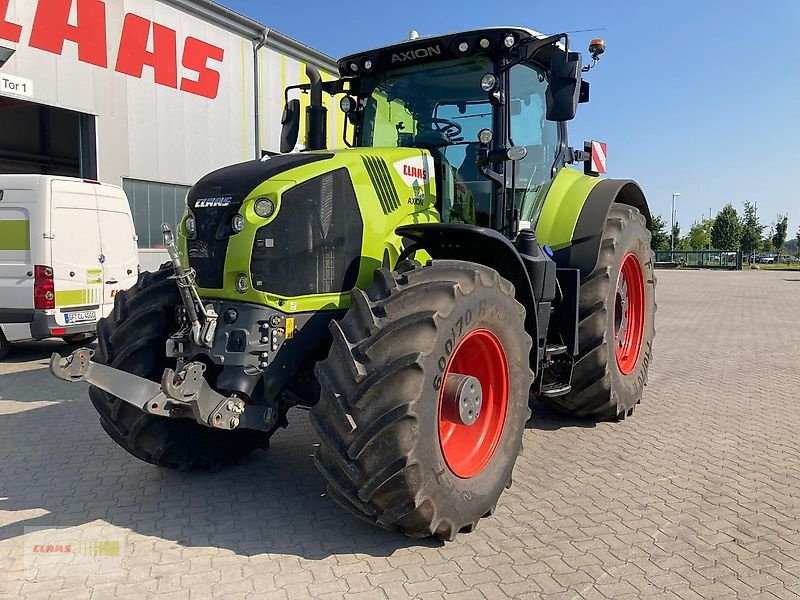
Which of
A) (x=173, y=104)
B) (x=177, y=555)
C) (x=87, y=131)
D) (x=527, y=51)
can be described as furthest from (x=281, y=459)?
(x=173, y=104)

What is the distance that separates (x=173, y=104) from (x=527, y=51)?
11309 millimetres

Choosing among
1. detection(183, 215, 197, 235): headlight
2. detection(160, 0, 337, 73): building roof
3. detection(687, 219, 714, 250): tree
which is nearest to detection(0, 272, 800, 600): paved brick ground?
detection(183, 215, 197, 235): headlight

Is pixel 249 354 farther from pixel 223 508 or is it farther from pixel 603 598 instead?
pixel 603 598

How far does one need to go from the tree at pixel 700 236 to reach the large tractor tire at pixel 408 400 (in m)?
72.8

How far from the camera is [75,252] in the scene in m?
8.68

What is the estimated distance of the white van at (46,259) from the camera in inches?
328

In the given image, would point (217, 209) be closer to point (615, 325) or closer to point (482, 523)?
point (482, 523)

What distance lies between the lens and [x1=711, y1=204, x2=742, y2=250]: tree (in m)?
58.0

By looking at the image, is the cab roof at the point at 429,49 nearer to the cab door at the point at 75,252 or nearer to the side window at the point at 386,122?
the side window at the point at 386,122

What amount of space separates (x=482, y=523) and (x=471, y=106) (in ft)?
9.22

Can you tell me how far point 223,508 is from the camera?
3.88 m

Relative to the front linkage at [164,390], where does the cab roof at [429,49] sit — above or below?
above

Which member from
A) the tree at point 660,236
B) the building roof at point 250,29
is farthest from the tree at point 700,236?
the building roof at point 250,29
